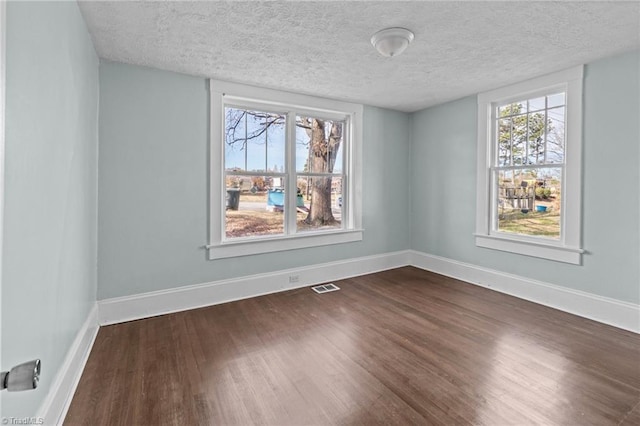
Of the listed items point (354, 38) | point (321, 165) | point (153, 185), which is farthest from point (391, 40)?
point (153, 185)

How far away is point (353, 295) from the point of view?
373 cm

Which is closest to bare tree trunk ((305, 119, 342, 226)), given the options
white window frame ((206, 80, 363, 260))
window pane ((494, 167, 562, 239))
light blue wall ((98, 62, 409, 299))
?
white window frame ((206, 80, 363, 260))

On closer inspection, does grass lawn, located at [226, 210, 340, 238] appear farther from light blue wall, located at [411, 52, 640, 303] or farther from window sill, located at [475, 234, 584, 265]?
light blue wall, located at [411, 52, 640, 303]

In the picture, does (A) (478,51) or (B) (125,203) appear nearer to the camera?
(A) (478,51)

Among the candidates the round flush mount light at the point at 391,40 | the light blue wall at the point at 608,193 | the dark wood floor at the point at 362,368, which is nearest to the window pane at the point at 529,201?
the light blue wall at the point at 608,193

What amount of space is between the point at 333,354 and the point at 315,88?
2.95 m

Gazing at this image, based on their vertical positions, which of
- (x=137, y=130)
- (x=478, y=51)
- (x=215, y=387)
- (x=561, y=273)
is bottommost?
(x=215, y=387)

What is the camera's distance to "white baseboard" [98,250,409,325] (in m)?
3.01

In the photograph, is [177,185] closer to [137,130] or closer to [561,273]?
[137,130]

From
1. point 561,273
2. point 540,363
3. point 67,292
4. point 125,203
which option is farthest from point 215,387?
point 561,273

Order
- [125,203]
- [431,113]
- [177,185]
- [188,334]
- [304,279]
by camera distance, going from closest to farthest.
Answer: [188,334], [125,203], [177,185], [304,279], [431,113]

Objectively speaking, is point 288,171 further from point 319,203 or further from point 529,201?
→ point 529,201

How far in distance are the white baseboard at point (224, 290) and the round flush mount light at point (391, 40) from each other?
8.84ft

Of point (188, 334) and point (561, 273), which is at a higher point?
point (561, 273)
